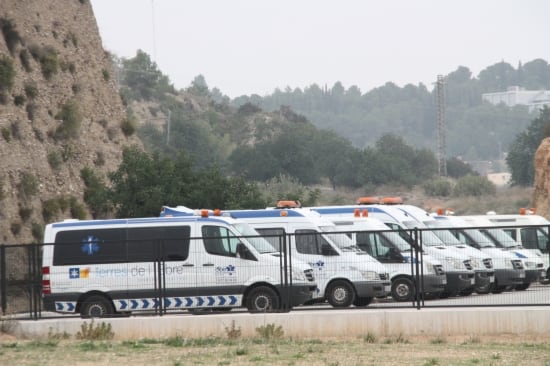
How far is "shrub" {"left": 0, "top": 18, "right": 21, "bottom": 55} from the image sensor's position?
1809 inches

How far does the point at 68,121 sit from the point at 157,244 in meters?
23.3

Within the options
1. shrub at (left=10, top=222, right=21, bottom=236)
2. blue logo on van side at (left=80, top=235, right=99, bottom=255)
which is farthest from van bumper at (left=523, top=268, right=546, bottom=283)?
shrub at (left=10, top=222, right=21, bottom=236)

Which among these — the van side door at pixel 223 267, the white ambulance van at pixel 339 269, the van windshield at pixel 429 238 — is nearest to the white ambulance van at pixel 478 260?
the van windshield at pixel 429 238

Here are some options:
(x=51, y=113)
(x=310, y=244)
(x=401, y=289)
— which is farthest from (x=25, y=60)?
(x=401, y=289)

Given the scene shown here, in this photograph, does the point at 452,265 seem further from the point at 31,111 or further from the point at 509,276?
the point at 31,111

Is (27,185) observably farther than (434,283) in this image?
Yes

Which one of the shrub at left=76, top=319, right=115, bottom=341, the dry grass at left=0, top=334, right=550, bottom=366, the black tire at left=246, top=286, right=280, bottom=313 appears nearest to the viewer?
the dry grass at left=0, top=334, right=550, bottom=366

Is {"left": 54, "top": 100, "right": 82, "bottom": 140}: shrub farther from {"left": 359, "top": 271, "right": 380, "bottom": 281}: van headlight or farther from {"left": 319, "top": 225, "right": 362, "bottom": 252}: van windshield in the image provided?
{"left": 359, "top": 271, "right": 380, "bottom": 281}: van headlight

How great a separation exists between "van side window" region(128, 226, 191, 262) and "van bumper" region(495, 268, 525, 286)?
8.21 m

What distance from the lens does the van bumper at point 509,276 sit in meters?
27.9

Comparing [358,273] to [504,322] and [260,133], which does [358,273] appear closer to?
[504,322]

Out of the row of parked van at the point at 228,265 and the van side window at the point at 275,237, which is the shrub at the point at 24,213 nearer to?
the row of parked van at the point at 228,265

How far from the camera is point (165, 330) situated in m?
23.1

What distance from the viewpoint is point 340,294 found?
2616cm
